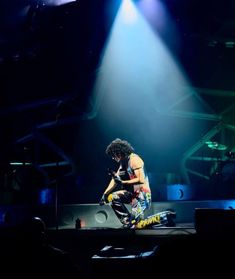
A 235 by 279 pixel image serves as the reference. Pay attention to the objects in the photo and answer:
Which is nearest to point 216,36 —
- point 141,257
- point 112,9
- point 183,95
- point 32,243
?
point 183,95

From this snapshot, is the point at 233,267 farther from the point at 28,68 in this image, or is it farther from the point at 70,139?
the point at 70,139

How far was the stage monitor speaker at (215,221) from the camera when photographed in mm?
4230

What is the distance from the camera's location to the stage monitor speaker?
13.9 feet

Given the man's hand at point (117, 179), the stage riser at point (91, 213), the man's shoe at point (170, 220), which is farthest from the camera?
the stage riser at point (91, 213)

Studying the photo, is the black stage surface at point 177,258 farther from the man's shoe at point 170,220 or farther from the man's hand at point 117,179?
the man's hand at point 117,179

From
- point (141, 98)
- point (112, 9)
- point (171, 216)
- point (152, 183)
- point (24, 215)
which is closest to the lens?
point (171, 216)

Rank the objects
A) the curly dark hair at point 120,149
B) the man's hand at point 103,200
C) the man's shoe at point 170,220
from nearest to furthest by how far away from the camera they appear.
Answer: the man's shoe at point 170,220
the man's hand at point 103,200
the curly dark hair at point 120,149

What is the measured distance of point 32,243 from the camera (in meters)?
2.97

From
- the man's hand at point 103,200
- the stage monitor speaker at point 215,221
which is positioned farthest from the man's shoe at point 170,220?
the stage monitor speaker at point 215,221

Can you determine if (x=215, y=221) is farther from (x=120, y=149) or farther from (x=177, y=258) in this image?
Answer: (x=120, y=149)

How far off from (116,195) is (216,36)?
19.0 feet

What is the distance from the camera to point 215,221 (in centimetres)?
430

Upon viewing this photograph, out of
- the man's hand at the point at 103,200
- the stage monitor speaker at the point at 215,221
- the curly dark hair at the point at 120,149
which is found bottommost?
the stage monitor speaker at the point at 215,221

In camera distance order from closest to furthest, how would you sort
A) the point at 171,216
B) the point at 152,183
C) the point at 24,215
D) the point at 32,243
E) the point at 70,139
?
the point at 32,243, the point at 171,216, the point at 24,215, the point at 152,183, the point at 70,139
